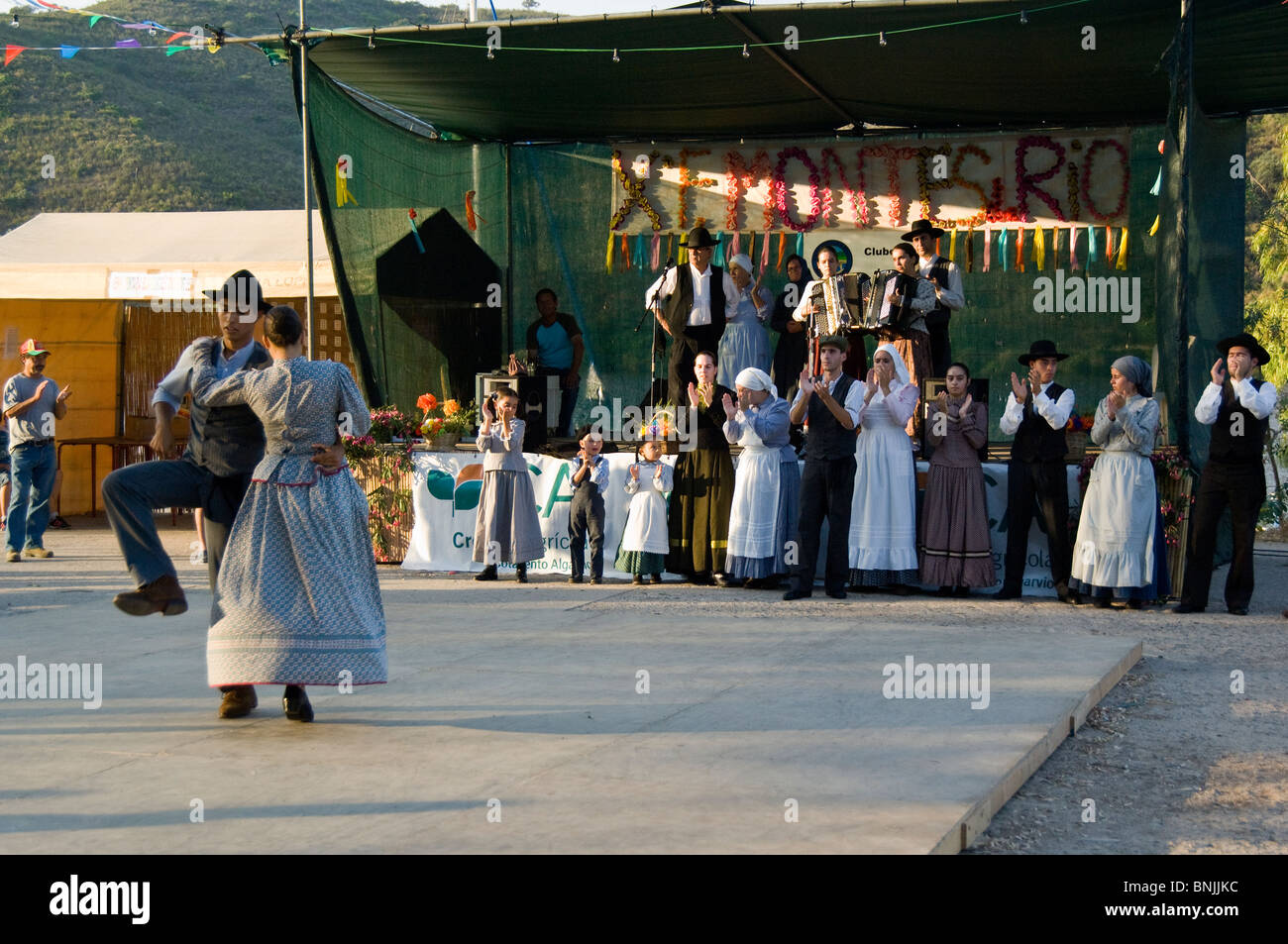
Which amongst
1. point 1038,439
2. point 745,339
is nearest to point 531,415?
point 745,339

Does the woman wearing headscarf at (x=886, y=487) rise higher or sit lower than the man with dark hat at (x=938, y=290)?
lower

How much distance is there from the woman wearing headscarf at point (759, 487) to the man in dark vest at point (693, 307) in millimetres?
1284

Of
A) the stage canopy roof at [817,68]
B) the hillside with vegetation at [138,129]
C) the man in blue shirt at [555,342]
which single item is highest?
the hillside with vegetation at [138,129]

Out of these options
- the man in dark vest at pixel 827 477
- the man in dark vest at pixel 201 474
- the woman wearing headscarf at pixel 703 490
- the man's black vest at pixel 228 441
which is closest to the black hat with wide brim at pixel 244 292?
the man in dark vest at pixel 201 474

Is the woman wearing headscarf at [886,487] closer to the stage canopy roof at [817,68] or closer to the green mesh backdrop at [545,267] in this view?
the stage canopy roof at [817,68]

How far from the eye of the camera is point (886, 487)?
10492 mm

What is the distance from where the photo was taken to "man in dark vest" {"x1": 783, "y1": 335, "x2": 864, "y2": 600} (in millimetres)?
10250

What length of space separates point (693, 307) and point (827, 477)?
2.36 m

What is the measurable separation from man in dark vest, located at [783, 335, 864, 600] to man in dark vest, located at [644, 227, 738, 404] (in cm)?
179

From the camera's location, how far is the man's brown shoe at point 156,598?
5875mm

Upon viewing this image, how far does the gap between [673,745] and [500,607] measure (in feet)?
13.7

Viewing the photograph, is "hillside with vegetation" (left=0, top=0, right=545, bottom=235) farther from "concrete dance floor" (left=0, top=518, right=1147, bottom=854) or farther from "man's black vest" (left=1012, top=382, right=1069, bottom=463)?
"concrete dance floor" (left=0, top=518, right=1147, bottom=854)

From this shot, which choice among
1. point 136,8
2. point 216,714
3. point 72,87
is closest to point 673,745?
point 216,714
